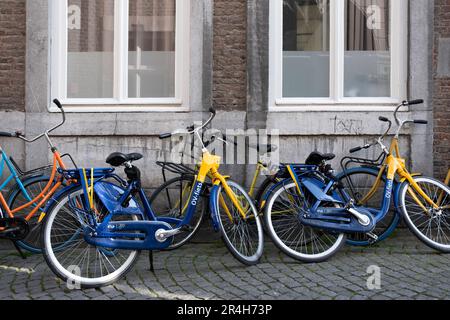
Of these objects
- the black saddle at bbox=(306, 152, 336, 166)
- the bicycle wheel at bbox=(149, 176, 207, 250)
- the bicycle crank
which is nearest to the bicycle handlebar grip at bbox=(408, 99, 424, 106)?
the black saddle at bbox=(306, 152, 336, 166)

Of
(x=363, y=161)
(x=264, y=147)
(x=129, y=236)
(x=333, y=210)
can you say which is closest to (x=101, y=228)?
(x=129, y=236)

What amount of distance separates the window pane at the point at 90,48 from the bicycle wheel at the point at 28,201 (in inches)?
56.8

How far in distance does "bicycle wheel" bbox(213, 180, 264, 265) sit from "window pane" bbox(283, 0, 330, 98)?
201cm

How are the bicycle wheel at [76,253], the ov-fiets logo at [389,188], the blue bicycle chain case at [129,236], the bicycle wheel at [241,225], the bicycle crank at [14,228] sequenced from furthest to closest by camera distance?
the ov-fiets logo at [389,188], the bicycle crank at [14,228], the bicycle wheel at [241,225], the blue bicycle chain case at [129,236], the bicycle wheel at [76,253]

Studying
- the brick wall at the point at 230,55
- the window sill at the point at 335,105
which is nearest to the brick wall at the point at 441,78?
the window sill at the point at 335,105

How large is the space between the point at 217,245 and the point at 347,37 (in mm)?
3000

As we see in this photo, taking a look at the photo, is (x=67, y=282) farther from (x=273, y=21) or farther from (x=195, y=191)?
(x=273, y=21)

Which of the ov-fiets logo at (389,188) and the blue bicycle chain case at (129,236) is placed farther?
the ov-fiets logo at (389,188)

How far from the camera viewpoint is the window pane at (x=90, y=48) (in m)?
6.93

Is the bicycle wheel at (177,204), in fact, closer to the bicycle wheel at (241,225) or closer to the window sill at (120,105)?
the bicycle wheel at (241,225)

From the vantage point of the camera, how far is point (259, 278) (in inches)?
189

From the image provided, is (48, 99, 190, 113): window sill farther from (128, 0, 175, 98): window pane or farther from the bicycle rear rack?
the bicycle rear rack

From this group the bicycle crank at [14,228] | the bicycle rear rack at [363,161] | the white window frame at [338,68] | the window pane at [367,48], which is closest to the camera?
the bicycle crank at [14,228]
